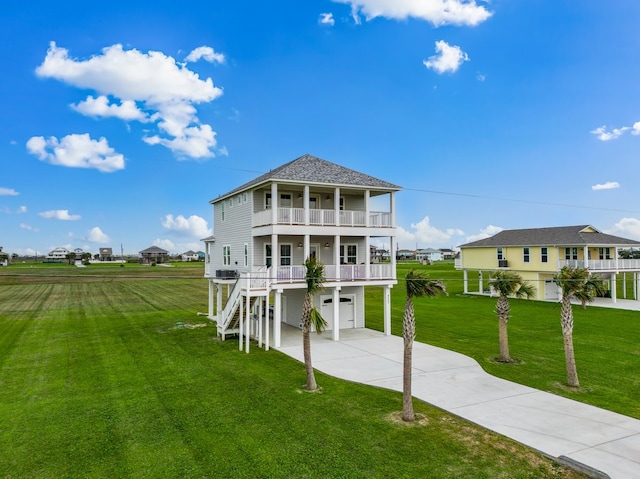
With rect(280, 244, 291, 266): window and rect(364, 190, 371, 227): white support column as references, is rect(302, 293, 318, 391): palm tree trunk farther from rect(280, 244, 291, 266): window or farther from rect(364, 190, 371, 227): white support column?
rect(364, 190, 371, 227): white support column

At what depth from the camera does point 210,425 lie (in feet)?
33.7

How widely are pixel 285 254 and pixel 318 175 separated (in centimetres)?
474

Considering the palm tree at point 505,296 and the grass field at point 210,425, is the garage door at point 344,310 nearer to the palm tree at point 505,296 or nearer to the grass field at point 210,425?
the grass field at point 210,425

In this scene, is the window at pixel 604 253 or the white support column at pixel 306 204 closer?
the white support column at pixel 306 204

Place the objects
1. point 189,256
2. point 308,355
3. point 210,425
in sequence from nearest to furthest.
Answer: point 210,425
point 308,355
point 189,256

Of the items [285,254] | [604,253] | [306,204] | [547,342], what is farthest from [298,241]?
[604,253]

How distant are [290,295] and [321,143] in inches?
481

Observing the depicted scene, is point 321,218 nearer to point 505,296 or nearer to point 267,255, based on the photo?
point 267,255

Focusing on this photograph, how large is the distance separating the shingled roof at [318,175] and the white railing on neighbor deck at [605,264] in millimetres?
22553

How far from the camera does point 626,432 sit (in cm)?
967

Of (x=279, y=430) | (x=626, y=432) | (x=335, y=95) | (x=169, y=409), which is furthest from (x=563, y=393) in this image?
(x=335, y=95)

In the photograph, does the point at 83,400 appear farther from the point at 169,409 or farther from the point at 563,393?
the point at 563,393

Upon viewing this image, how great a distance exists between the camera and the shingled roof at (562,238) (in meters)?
35.3

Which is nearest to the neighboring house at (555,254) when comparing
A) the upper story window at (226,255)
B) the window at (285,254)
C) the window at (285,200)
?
the window at (285,254)
